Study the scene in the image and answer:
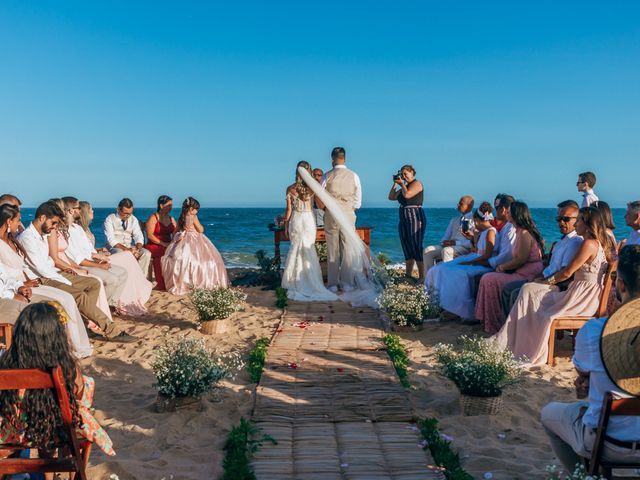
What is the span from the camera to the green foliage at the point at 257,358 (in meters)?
6.24

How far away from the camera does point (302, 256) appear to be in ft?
35.2

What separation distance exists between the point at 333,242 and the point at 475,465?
706cm

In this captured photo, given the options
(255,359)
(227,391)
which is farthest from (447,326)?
(227,391)

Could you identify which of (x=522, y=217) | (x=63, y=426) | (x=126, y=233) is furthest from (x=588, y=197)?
(x=63, y=426)

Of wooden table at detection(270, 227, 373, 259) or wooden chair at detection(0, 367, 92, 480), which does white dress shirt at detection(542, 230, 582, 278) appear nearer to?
wooden table at detection(270, 227, 373, 259)

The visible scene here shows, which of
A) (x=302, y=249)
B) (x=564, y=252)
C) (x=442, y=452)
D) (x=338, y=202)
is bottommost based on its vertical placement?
(x=442, y=452)

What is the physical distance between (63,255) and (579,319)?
21.7 ft

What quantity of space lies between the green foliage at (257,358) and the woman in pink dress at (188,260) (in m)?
3.69

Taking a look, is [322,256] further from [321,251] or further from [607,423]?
[607,423]

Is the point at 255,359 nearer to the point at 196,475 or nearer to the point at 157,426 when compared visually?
the point at 157,426

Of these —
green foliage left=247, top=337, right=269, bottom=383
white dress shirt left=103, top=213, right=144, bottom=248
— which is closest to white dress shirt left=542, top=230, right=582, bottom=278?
green foliage left=247, top=337, right=269, bottom=383

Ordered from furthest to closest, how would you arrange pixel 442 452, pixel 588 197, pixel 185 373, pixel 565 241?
pixel 588 197, pixel 565 241, pixel 185 373, pixel 442 452

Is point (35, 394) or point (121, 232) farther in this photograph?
point (121, 232)

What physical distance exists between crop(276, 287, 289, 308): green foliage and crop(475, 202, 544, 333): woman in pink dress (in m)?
3.43
